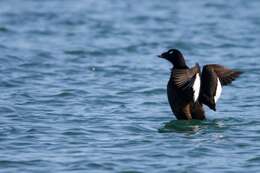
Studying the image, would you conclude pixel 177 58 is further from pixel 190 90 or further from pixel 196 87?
pixel 196 87

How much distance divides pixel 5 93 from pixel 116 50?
5.47 m

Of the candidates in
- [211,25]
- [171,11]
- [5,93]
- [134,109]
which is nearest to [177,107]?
[134,109]

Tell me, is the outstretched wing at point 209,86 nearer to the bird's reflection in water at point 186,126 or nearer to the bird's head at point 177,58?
the bird's reflection in water at point 186,126

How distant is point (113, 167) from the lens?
9.53 meters

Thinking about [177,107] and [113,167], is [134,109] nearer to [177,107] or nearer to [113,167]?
[177,107]

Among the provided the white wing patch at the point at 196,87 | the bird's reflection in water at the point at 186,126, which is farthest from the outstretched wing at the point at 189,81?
→ the bird's reflection in water at the point at 186,126

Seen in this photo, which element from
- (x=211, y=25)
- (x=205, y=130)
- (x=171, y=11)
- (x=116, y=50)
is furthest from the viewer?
(x=171, y=11)

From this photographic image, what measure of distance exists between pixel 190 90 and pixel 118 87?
3951 mm

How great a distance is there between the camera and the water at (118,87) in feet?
32.9

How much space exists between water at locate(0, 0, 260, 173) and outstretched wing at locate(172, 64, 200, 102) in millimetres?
452

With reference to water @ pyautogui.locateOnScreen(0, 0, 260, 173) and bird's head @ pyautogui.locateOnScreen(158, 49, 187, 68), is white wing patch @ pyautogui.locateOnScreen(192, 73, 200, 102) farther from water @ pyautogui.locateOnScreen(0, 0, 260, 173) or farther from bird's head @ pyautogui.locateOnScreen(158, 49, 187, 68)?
bird's head @ pyautogui.locateOnScreen(158, 49, 187, 68)

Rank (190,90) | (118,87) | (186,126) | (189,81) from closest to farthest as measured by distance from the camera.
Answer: (189,81)
(190,90)
(186,126)
(118,87)

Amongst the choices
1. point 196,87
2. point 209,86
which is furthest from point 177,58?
point 196,87

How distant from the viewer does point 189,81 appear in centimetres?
1144
